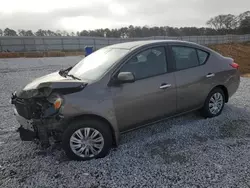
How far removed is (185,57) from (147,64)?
0.86 m

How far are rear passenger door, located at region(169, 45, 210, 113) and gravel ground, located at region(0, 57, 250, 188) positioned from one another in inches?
19.6

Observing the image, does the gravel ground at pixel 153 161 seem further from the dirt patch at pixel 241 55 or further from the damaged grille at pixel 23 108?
the dirt patch at pixel 241 55

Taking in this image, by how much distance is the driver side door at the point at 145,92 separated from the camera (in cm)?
295

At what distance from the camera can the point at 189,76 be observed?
3.55 meters

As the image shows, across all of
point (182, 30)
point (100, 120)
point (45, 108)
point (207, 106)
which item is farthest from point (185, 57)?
point (182, 30)

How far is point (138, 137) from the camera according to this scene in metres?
3.51

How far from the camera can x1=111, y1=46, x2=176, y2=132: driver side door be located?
295 cm

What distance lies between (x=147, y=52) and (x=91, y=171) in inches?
78.7

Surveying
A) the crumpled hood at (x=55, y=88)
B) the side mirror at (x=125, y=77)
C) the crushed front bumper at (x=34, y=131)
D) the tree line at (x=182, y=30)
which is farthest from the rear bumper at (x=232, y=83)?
the tree line at (x=182, y=30)

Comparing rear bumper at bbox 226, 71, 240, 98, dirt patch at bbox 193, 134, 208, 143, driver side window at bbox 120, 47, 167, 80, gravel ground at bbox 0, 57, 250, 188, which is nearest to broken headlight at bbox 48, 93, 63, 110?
gravel ground at bbox 0, 57, 250, 188

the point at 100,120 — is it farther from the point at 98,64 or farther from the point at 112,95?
the point at 98,64

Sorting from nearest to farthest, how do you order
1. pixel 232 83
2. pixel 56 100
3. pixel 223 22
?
pixel 56 100 < pixel 232 83 < pixel 223 22

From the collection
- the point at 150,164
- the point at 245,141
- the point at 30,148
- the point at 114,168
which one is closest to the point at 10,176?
the point at 30,148

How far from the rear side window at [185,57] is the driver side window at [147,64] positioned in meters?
0.27
